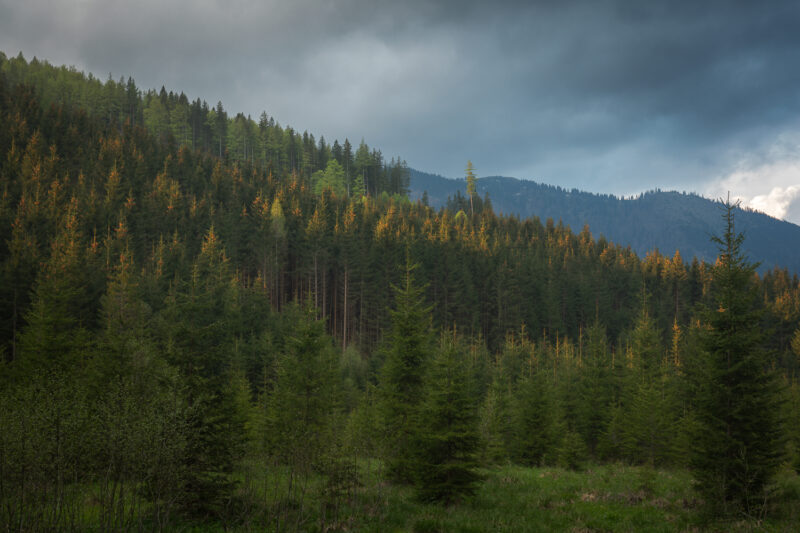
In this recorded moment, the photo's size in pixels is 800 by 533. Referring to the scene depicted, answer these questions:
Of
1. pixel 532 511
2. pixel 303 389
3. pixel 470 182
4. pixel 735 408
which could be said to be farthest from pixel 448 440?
pixel 470 182

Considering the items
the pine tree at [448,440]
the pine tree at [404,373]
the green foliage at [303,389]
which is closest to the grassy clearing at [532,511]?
the pine tree at [448,440]

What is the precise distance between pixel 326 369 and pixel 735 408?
63.1ft

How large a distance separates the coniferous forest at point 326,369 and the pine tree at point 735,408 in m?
0.08

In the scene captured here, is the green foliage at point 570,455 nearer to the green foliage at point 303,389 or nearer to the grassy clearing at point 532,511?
the grassy clearing at point 532,511

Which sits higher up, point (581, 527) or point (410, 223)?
point (410, 223)

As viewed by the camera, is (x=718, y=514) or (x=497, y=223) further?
(x=497, y=223)

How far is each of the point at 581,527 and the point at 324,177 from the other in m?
132

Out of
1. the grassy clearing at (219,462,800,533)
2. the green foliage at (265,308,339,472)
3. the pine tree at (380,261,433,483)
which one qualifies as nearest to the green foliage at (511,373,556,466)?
the grassy clearing at (219,462,800,533)

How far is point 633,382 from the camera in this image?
117 ft

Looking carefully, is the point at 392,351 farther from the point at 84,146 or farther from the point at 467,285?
the point at 84,146

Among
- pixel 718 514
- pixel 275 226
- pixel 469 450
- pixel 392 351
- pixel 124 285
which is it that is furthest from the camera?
pixel 275 226

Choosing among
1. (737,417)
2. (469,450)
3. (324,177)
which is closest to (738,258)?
(737,417)

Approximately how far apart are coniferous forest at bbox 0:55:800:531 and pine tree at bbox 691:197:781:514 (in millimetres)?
76

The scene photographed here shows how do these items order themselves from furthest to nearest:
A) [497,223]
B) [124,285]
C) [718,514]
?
[497,223] → [124,285] → [718,514]
